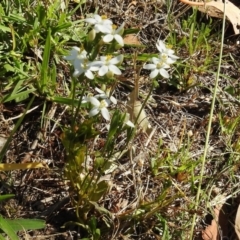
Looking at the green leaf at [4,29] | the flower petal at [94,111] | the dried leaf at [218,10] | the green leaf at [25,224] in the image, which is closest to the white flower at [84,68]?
the flower petal at [94,111]

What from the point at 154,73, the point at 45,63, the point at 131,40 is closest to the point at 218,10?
the point at 131,40

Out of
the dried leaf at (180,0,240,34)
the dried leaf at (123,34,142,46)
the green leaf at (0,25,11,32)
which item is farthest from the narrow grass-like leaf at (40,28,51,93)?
the dried leaf at (180,0,240,34)

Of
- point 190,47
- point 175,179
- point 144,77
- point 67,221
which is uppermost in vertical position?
point 190,47

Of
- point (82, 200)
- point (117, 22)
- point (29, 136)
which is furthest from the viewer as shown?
point (117, 22)

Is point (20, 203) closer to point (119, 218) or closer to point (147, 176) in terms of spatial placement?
point (119, 218)

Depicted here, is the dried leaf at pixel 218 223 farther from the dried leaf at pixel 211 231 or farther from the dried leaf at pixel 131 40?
the dried leaf at pixel 131 40

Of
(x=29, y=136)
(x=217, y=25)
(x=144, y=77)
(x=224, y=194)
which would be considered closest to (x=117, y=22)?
(x=144, y=77)

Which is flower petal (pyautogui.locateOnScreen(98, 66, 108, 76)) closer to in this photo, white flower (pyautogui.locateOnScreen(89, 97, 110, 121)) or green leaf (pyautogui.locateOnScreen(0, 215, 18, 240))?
white flower (pyautogui.locateOnScreen(89, 97, 110, 121))

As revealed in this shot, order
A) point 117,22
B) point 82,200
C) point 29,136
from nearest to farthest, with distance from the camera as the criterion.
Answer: point 82,200 → point 29,136 → point 117,22
